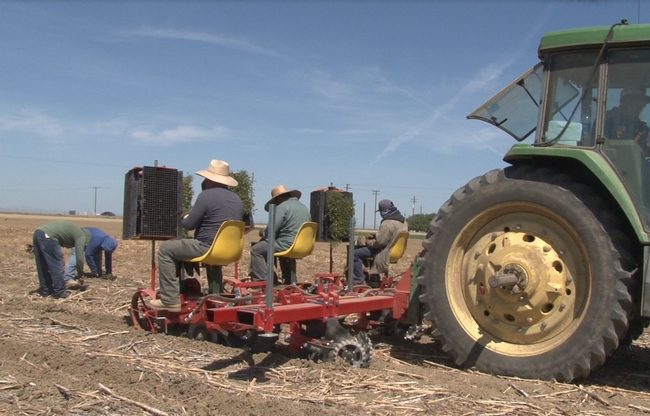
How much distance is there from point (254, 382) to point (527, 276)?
2.05m

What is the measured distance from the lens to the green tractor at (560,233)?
13.6 feet

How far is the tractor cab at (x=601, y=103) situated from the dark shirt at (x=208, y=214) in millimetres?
2999

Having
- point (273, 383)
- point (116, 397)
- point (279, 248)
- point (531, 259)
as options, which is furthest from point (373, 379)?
point (279, 248)

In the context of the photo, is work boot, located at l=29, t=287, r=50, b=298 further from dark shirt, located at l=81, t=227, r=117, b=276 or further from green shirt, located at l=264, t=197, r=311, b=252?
green shirt, located at l=264, t=197, r=311, b=252

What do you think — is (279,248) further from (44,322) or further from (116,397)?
(116,397)

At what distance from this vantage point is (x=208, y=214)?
6.40m

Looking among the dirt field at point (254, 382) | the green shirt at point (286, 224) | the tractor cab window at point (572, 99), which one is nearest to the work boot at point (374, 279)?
the green shirt at point (286, 224)

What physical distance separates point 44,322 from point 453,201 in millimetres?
4563

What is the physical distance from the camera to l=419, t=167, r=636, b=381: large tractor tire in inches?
163

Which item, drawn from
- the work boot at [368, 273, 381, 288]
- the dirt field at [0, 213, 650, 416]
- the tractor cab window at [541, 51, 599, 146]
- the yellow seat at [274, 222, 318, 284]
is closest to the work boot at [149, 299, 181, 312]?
the dirt field at [0, 213, 650, 416]

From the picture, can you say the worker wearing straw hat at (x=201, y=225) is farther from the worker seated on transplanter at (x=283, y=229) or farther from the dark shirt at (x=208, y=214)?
the worker seated on transplanter at (x=283, y=229)

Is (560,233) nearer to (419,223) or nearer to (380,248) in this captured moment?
(380,248)

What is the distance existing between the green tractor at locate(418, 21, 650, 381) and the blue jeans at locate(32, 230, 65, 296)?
5954 mm

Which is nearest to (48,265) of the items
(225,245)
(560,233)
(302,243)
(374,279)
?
(225,245)
